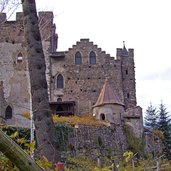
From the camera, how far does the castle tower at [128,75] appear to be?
44031mm

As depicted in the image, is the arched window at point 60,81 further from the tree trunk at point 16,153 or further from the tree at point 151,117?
the tree trunk at point 16,153

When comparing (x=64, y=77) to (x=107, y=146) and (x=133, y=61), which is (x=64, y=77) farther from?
(x=107, y=146)

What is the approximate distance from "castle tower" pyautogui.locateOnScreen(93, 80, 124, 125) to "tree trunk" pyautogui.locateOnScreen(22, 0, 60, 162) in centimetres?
2817

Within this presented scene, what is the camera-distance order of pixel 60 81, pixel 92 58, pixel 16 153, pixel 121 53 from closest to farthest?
pixel 16 153
pixel 60 81
pixel 92 58
pixel 121 53

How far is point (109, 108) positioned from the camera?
124 feet

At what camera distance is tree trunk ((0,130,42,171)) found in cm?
332

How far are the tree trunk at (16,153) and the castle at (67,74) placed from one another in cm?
3817

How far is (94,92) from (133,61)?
17.1 feet

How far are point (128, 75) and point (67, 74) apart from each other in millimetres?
6095

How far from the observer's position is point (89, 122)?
111 feet

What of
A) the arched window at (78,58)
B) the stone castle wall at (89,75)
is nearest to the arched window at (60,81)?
the stone castle wall at (89,75)

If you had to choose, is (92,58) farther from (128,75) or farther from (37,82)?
(37,82)

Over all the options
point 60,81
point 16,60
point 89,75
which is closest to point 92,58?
point 89,75

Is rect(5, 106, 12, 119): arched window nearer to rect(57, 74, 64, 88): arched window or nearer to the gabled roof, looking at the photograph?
rect(57, 74, 64, 88): arched window
